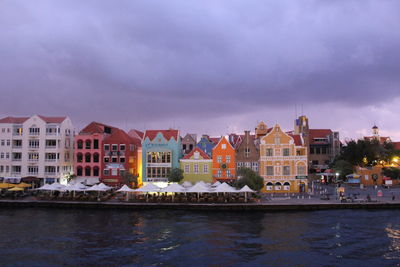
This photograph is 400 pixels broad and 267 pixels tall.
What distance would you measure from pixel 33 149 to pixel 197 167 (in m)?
36.3

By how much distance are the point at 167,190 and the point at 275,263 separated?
3159 cm

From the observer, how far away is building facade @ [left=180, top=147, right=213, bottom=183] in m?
75.2

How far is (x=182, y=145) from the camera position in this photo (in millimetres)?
86688

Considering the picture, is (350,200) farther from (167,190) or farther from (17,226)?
(17,226)

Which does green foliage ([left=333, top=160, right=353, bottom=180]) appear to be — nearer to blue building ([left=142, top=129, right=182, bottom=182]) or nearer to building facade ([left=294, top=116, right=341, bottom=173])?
building facade ([left=294, top=116, right=341, bottom=173])

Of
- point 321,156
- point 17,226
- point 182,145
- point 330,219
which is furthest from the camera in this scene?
point 321,156

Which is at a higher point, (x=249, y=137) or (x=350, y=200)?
(x=249, y=137)

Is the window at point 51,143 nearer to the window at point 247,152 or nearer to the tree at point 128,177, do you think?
the tree at point 128,177

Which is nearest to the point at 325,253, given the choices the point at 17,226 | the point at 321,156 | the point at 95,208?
the point at 17,226

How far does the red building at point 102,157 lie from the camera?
3123 inches

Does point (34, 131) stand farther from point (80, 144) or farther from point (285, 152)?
point (285, 152)

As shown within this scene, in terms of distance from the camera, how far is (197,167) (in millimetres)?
75562

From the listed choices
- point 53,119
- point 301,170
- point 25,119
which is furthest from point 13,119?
point 301,170

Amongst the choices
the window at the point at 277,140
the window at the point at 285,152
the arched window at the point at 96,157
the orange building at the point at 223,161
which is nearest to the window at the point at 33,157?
the arched window at the point at 96,157
